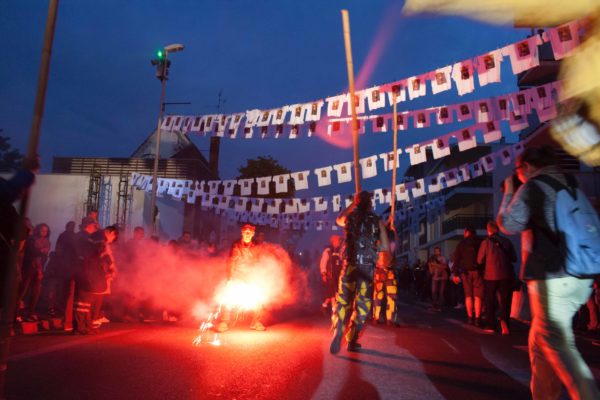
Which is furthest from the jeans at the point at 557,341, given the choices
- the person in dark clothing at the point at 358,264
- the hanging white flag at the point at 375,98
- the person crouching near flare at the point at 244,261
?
the hanging white flag at the point at 375,98

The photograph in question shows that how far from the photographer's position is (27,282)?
8.86 m

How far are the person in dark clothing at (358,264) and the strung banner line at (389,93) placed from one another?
1.87m

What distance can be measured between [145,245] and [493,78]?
A: 8152 mm

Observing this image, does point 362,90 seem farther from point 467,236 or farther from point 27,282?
point 27,282

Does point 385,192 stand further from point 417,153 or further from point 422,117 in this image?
point 422,117

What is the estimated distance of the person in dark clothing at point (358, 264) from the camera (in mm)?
6121

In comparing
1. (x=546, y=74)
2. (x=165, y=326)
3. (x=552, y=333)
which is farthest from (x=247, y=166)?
(x=552, y=333)

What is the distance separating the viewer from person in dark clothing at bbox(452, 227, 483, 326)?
10.3 m

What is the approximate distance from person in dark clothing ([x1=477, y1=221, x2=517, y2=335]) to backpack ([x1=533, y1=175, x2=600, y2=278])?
6036mm

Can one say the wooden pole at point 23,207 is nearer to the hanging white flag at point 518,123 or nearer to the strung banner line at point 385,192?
the hanging white flag at point 518,123

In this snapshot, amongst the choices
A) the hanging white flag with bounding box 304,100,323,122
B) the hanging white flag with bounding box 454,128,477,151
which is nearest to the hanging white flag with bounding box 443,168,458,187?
the hanging white flag with bounding box 454,128,477,151

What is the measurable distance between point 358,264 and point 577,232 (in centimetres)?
331

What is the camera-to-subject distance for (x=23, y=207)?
3432mm

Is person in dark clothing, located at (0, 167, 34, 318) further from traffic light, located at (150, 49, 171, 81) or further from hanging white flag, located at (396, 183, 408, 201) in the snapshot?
hanging white flag, located at (396, 183, 408, 201)
